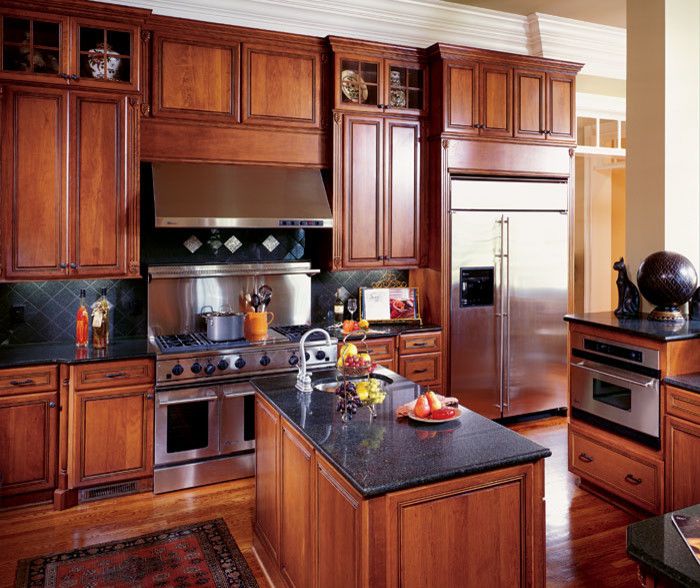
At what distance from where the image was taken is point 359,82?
4.60 meters

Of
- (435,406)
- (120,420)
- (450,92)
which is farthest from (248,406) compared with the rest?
(450,92)

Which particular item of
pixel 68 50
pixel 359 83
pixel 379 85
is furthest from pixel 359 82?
pixel 68 50

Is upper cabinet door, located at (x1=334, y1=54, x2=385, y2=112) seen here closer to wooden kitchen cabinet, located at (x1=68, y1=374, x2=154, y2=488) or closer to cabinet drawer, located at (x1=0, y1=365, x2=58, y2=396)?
wooden kitchen cabinet, located at (x1=68, y1=374, x2=154, y2=488)

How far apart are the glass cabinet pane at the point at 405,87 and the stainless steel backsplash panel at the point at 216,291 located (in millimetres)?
1499

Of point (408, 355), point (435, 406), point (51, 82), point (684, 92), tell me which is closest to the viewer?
point (435, 406)

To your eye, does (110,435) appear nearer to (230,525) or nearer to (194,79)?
(230,525)

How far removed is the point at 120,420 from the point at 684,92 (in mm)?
4176

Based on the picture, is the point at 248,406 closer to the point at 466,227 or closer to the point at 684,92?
the point at 466,227

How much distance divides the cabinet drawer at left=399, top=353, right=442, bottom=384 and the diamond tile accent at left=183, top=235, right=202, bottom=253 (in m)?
1.76

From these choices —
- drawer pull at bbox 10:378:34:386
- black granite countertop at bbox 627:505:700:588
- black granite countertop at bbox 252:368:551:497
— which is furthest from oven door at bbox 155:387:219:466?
black granite countertop at bbox 627:505:700:588

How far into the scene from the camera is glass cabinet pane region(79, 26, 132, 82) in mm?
3805

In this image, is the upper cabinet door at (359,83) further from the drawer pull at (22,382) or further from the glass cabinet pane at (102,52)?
the drawer pull at (22,382)

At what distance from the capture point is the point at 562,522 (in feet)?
11.1

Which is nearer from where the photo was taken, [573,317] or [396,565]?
[396,565]
